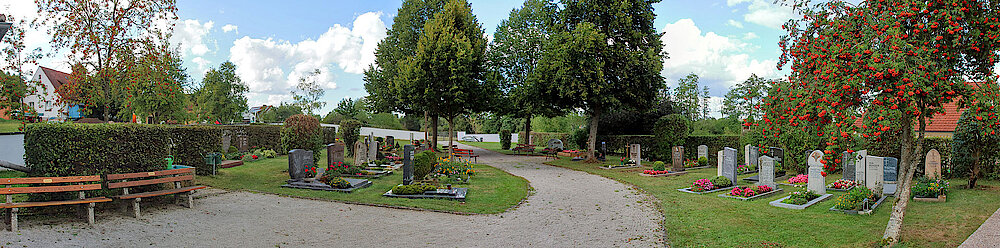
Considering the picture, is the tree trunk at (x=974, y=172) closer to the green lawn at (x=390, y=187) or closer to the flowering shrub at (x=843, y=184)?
the flowering shrub at (x=843, y=184)

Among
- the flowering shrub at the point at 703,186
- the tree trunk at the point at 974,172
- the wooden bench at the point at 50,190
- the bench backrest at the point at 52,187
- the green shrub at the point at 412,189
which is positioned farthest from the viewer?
the flowering shrub at the point at 703,186

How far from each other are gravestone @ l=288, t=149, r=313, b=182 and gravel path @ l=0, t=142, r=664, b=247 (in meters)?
2.08

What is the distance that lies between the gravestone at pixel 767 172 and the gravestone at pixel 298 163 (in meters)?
12.3

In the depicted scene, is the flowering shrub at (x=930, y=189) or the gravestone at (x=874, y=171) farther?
the gravestone at (x=874, y=171)

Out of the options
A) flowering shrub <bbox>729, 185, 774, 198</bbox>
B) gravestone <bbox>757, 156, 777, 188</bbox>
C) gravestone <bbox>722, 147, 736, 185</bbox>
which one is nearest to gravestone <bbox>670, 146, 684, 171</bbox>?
gravestone <bbox>722, 147, 736, 185</bbox>

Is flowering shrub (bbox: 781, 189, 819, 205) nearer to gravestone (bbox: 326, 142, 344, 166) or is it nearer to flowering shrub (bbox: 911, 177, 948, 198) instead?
flowering shrub (bbox: 911, 177, 948, 198)

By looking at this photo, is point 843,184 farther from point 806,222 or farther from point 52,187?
point 52,187

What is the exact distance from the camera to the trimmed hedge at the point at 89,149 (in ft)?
28.2

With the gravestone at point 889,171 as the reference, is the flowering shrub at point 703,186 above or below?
below

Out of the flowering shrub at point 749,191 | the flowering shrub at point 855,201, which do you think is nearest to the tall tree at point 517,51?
the flowering shrub at point 749,191

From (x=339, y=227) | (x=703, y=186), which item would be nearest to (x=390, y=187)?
(x=339, y=227)

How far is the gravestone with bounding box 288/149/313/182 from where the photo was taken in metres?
13.8

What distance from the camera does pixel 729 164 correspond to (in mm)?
14320

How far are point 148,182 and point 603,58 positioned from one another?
17.5 meters
